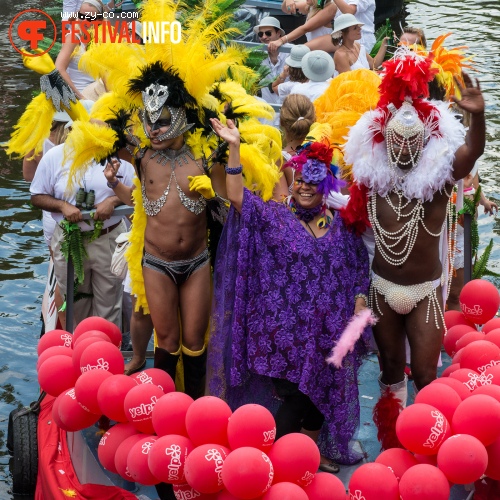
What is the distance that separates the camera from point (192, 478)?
406cm

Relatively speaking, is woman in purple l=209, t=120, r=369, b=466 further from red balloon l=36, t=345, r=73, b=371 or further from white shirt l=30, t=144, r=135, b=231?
→ white shirt l=30, t=144, r=135, b=231

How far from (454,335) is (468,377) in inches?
30.4

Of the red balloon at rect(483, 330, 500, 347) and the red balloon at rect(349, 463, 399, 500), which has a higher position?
the red balloon at rect(483, 330, 500, 347)

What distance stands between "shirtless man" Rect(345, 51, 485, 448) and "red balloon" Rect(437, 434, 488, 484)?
740 millimetres

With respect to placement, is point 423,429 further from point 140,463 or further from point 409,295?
point 140,463

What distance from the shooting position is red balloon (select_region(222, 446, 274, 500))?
12.8ft

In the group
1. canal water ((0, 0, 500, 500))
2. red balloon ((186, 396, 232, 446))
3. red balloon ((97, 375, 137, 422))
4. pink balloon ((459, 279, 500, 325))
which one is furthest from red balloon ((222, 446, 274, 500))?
canal water ((0, 0, 500, 500))

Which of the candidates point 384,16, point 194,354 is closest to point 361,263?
point 194,354

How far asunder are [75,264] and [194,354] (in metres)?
1.29

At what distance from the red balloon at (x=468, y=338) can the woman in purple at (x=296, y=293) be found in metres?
0.66

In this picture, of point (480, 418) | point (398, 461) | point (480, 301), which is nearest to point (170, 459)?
point (398, 461)

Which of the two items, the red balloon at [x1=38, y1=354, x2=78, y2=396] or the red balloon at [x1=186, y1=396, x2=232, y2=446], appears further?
the red balloon at [x1=38, y1=354, x2=78, y2=396]

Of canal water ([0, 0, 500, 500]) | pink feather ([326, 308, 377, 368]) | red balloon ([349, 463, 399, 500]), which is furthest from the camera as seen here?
canal water ([0, 0, 500, 500])

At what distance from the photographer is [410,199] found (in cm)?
466
